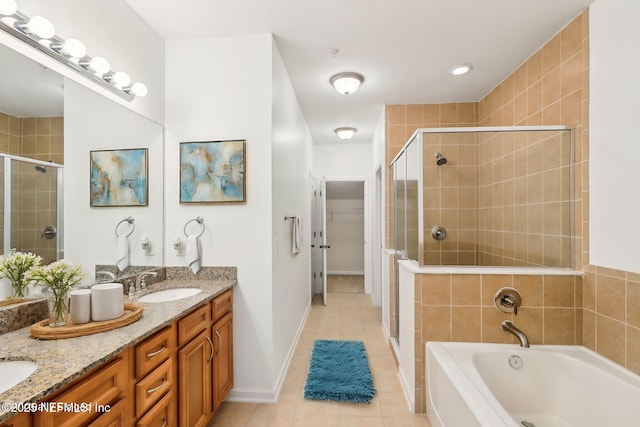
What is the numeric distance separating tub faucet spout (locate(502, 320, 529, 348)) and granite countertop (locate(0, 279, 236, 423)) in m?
1.95

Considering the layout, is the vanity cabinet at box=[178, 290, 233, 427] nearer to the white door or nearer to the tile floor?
the tile floor

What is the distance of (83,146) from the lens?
1.63 meters

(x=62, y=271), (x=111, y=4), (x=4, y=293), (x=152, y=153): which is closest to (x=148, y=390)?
(x=62, y=271)

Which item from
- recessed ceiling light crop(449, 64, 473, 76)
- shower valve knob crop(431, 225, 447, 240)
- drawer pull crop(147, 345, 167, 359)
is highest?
recessed ceiling light crop(449, 64, 473, 76)

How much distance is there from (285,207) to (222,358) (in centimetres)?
128

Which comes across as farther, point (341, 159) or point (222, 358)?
point (341, 159)

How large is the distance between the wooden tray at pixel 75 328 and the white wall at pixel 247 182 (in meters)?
0.90

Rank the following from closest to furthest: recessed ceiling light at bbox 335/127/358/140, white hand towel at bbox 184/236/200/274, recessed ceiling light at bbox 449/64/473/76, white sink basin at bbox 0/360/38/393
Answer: white sink basin at bbox 0/360/38/393
white hand towel at bbox 184/236/200/274
recessed ceiling light at bbox 449/64/473/76
recessed ceiling light at bbox 335/127/358/140

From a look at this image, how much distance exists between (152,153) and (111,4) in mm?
902

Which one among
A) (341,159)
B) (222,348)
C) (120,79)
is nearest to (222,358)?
(222,348)

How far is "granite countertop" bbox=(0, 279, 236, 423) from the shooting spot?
792 mm

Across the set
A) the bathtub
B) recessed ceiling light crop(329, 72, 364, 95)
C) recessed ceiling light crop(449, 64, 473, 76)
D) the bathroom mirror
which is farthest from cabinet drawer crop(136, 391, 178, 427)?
recessed ceiling light crop(449, 64, 473, 76)

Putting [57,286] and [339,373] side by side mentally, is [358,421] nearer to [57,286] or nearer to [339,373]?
[339,373]

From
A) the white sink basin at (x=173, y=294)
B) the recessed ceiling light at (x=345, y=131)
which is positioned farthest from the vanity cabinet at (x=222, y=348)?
the recessed ceiling light at (x=345, y=131)
